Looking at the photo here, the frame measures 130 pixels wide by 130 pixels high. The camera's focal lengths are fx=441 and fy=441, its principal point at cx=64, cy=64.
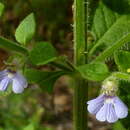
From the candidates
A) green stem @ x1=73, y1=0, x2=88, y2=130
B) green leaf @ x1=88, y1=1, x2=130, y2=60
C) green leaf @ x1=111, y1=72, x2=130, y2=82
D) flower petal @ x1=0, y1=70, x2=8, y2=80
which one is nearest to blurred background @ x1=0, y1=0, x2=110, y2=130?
green leaf @ x1=88, y1=1, x2=130, y2=60

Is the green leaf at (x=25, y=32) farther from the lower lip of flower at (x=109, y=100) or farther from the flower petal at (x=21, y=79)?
the lower lip of flower at (x=109, y=100)

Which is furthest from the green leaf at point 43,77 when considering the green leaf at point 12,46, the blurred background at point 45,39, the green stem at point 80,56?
the blurred background at point 45,39

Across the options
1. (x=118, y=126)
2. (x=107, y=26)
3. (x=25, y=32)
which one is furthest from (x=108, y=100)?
(x=107, y=26)

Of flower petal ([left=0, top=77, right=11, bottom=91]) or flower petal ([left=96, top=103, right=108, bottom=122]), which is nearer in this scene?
flower petal ([left=96, top=103, right=108, bottom=122])

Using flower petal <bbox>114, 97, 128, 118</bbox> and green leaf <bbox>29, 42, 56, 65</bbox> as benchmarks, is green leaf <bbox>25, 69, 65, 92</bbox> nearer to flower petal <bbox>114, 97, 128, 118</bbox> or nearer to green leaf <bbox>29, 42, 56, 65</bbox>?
green leaf <bbox>29, 42, 56, 65</bbox>

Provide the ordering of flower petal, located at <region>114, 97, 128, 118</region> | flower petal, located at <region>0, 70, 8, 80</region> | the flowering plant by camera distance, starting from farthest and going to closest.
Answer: flower petal, located at <region>0, 70, 8, 80</region>, the flowering plant, flower petal, located at <region>114, 97, 128, 118</region>

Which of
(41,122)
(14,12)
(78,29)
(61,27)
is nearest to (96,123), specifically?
(41,122)

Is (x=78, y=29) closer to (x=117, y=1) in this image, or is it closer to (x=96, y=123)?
(x=117, y=1)
